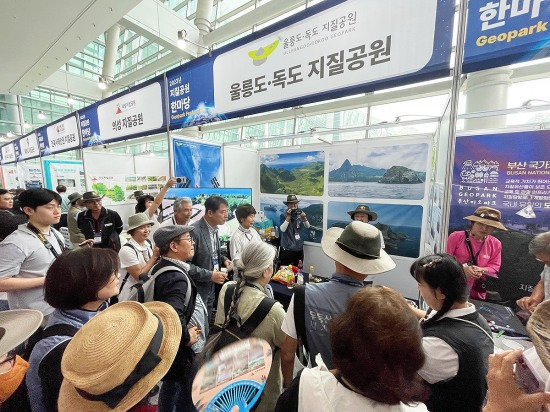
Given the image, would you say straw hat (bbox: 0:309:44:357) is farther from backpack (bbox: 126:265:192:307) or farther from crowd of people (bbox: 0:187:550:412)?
backpack (bbox: 126:265:192:307)

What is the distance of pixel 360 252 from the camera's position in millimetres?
1187

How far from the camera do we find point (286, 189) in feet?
15.4

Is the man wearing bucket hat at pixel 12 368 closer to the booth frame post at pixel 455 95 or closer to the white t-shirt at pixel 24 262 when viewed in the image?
the white t-shirt at pixel 24 262

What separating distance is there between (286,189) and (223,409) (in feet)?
13.4

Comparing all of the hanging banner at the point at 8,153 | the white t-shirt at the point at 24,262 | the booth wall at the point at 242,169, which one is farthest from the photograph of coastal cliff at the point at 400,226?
the hanging banner at the point at 8,153

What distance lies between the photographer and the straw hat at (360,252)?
1180mm

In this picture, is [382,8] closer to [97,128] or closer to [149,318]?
[149,318]

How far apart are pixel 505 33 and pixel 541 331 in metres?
1.25

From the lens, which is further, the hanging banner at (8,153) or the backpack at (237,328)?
the hanging banner at (8,153)

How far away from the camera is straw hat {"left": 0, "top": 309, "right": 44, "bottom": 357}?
0.87 meters

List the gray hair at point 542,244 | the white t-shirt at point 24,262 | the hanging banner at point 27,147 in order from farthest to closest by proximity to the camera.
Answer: the hanging banner at point 27,147
the gray hair at point 542,244
the white t-shirt at point 24,262

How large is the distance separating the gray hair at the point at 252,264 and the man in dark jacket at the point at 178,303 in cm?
28

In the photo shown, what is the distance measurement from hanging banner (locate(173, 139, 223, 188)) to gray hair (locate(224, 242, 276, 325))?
7.51 feet

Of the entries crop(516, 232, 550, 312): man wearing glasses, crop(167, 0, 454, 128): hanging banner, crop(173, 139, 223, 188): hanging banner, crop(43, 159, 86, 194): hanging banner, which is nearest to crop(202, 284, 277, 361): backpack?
crop(167, 0, 454, 128): hanging banner
